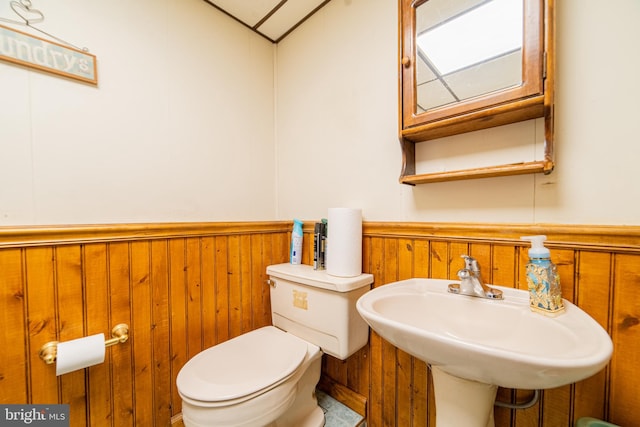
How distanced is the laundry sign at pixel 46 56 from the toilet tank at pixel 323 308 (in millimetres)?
1104

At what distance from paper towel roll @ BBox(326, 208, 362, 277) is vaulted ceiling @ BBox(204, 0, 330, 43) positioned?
1108mm

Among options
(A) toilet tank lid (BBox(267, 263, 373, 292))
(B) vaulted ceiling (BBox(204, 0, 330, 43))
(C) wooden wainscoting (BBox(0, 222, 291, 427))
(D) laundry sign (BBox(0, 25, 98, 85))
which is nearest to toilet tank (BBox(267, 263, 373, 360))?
(A) toilet tank lid (BBox(267, 263, 373, 292))

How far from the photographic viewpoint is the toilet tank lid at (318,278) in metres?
1.00

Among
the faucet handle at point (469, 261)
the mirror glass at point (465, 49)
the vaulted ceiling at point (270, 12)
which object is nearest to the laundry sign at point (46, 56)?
the vaulted ceiling at point (270, 12)

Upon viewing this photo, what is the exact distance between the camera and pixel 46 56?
0.85 meters

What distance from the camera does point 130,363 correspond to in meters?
0.97

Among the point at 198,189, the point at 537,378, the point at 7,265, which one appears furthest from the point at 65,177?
the point at 537,378

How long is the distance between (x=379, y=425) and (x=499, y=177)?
1.14 meters

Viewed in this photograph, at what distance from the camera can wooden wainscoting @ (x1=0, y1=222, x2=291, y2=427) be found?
791 mm

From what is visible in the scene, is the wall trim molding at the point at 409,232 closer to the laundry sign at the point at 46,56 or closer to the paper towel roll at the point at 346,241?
the paper towel roll at the point at 346,241

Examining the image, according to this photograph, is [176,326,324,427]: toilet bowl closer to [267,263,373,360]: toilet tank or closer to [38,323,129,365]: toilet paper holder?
[267,263,373,360]: toilet tank

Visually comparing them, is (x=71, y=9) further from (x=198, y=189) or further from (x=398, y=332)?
(x=398, y=332)

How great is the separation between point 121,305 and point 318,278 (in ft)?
2.54

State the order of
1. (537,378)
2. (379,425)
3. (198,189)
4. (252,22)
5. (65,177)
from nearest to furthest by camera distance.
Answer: (537,378), (65,177), (379,425), (198,189), (252,22)
